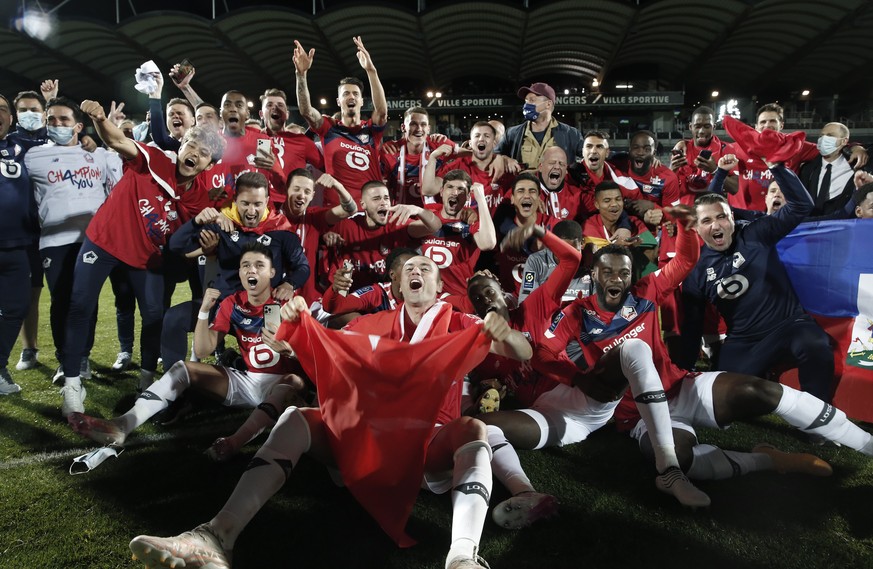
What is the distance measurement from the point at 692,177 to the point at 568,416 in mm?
4822

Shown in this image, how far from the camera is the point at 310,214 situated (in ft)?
16.7

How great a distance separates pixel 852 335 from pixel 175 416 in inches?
188

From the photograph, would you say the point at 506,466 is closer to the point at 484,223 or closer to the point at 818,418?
the point at 818,418

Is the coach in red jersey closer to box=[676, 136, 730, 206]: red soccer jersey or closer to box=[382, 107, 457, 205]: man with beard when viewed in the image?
box=[382, 107, 457, 205]: man with beard

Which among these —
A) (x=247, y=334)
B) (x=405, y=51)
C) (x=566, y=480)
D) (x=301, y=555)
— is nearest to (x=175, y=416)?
(x=247, y=334)

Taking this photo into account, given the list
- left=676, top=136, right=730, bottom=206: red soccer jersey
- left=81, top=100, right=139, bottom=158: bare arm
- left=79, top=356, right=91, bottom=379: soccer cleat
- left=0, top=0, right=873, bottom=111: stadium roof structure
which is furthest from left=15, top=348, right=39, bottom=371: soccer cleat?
left=0, top=0, right=873, bottom=111: stadium roof structure

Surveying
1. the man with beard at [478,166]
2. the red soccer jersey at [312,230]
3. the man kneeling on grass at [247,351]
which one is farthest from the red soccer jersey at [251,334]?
the man with beard at [478,166]

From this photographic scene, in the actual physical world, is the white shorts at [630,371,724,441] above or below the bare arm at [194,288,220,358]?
below

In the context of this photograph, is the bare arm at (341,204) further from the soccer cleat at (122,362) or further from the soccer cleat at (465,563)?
the soccer cleat at (465,563)

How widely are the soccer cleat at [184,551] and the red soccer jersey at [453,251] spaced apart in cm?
283

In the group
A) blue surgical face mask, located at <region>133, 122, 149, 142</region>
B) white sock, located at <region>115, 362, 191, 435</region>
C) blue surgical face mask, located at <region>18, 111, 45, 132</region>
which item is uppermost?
blue surgical face mask, located at <region>133, 122, 149, 142</region>

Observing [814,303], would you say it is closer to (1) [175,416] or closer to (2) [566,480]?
(2) [566,480]

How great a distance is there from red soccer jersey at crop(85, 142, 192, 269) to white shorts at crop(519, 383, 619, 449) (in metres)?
3.26

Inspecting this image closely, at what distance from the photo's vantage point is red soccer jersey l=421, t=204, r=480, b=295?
15.3 ft
